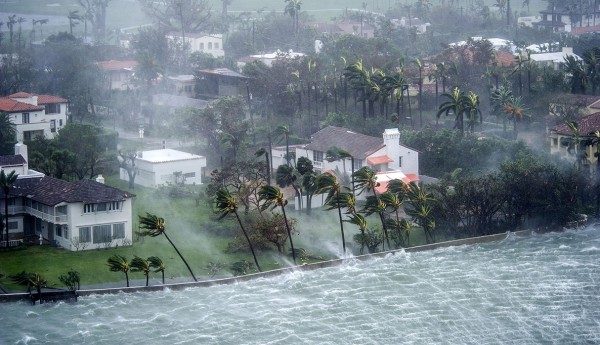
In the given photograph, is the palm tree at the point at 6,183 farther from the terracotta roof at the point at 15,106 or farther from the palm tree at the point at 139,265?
the terracotta roof at the point at 15,106

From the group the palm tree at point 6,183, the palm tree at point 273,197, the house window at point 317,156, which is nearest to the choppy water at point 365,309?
the palm tree at point 273,197

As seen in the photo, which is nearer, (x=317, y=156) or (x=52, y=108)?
(x=317, y=156)

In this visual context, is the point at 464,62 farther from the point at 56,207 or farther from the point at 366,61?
the point at 56,207

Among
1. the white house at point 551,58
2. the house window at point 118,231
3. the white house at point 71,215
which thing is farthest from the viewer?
the white house at point 551,58

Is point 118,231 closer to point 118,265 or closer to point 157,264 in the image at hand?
point 157,264

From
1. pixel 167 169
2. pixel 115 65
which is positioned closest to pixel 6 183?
pixel 167 169

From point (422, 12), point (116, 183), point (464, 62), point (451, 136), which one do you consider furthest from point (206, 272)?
point (422, 12)

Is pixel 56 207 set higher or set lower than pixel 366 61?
lower
